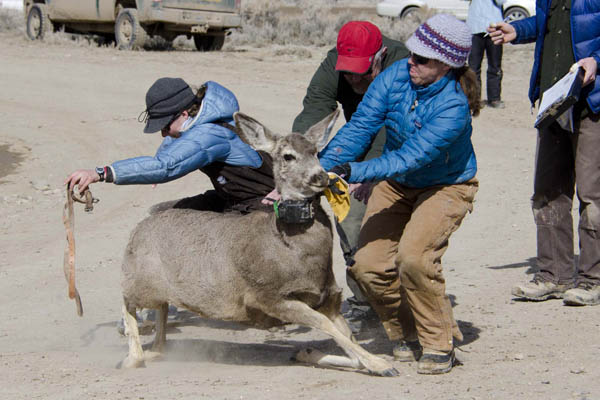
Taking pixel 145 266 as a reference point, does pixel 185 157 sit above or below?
above

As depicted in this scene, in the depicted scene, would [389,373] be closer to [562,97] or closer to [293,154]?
[293,154]

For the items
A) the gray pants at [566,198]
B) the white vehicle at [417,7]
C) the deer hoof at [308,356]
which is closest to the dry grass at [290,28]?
the white vehicle at [417,7]

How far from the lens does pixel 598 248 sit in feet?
24.1

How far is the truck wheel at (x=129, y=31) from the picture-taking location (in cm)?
2398

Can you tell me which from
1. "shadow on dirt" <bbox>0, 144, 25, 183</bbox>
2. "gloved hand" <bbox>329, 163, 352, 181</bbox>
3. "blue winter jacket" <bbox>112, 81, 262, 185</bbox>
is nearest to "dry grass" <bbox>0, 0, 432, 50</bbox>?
"shadow on dirt" <bbox>0, 144, 25, 183</bbox>

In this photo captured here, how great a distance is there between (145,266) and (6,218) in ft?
18.6

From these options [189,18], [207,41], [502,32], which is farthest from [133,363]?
[207,41]

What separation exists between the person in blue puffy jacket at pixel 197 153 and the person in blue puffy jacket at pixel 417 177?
869 millimetres

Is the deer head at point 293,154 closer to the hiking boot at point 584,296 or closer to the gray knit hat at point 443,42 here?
the gray knit hat at point 443,42

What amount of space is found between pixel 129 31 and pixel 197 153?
62.5 ft

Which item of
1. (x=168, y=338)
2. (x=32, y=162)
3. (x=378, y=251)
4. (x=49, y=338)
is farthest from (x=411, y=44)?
(x=32, y=162)

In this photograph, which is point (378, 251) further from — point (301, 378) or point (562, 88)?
point (562, 88)

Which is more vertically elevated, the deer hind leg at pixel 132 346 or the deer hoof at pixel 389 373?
the deer hoof at pixel 389 373

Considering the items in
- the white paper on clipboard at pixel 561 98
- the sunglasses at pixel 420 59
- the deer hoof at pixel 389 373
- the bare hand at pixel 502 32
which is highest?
the bare hand at pixel 502 32
